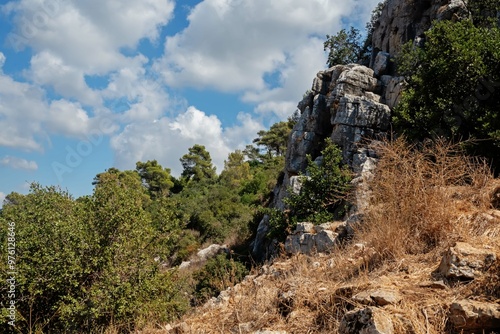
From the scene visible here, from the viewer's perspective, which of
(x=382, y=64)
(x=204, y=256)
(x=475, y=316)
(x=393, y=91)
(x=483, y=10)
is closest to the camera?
(x=475, y=316)

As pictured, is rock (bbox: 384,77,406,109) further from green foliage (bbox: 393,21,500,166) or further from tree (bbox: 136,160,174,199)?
tree (bbox: 136,160,174,199)

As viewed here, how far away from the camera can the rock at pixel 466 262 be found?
2947 mm

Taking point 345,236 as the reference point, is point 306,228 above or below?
above

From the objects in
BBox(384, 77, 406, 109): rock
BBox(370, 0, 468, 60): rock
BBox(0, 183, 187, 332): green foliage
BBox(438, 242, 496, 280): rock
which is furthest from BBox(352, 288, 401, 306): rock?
BBox(370, 0, 468, 60): rock

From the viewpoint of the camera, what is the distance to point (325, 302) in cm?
335

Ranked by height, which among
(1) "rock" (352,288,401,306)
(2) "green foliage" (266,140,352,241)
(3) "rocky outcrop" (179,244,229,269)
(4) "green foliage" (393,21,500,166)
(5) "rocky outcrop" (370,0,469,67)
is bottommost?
(3) "rocky outcrop" (179,244,229,269)

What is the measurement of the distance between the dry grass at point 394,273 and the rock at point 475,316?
3.8 inches

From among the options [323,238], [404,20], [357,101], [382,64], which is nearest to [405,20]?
[404,20]

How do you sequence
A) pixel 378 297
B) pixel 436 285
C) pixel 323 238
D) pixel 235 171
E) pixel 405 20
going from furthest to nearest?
pixel 235 171 < pixel 405 20 < pixel 323 238 < pixel 436 285 < pixel 378 297

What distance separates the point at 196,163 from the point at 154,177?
A: 589 centimetres

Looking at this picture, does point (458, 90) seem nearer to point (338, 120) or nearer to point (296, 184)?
point (338, 120)

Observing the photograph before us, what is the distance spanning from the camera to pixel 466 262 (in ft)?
9.95

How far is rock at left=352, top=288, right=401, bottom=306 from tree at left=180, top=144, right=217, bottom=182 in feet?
158

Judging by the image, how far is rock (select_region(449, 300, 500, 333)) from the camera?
2420mm
